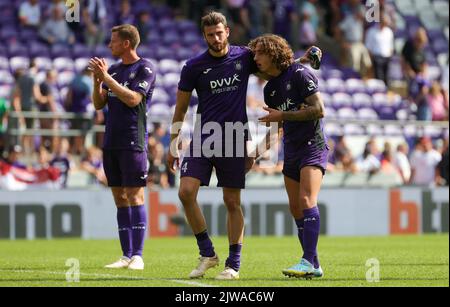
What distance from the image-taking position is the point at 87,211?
21.2 metres

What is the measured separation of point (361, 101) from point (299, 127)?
16.6 metres

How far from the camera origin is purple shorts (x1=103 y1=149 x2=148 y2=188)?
12578 millimetres

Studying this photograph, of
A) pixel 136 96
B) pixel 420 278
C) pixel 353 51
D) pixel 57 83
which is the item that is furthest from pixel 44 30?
pixel 420 278

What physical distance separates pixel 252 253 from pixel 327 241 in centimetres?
430

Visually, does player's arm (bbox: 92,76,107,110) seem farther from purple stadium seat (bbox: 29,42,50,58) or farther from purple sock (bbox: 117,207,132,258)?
purple stadium seat (bbox: 29,42,50,58)

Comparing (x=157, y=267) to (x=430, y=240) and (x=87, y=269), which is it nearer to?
(x=87, y=269)

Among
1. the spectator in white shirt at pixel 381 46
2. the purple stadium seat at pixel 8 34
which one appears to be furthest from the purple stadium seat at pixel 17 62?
the spectator in white shirt at pixel 381 46

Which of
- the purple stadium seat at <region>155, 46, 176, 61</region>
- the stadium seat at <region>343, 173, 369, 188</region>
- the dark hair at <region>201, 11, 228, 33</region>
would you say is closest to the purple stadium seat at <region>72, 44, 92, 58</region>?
the purple stadium seat at <region>155, 46, 176, 61</region>

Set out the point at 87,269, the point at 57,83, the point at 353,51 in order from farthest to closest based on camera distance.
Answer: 1. the point at 353,51
2. the point at 57,83
3. the point at 87,269

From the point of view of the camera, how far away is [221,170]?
1102 cm

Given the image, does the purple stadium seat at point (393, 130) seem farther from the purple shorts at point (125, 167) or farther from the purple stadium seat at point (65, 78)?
the purple shorts at point (125, 167)

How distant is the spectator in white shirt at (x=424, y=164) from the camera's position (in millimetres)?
23781

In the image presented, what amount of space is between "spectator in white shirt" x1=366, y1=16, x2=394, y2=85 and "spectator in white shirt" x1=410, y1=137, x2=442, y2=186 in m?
5.04

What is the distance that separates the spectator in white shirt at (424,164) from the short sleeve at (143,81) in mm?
12007
